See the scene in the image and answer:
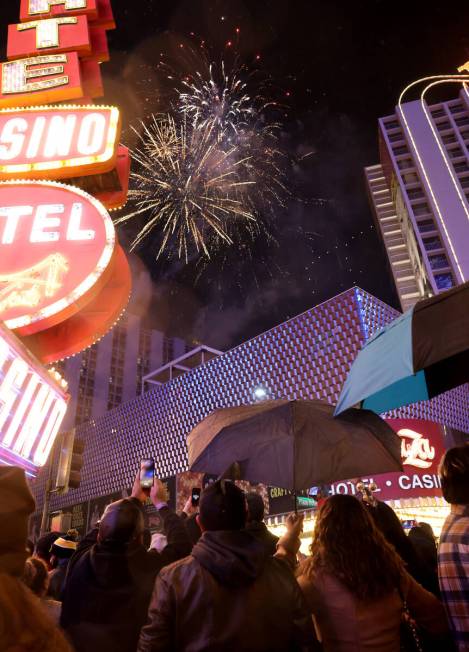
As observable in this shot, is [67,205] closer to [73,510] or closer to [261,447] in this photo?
[261,447]

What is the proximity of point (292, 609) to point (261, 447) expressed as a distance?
163cm

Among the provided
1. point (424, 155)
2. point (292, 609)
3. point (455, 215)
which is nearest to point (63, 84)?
point (292, 609)

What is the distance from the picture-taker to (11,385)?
626 cm

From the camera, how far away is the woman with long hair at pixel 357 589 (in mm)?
2193

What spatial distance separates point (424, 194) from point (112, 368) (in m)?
53.3

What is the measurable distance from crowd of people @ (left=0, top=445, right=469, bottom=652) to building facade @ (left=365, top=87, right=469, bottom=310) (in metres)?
47.1

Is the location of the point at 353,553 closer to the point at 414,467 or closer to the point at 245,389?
the point at 414,467

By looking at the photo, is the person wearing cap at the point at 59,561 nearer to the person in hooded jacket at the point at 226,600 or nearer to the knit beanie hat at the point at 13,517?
the person in hooded jacket at the point at 226,600

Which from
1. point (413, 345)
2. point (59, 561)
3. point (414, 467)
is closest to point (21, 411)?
point (59, 561)

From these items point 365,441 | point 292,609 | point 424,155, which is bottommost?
point 292,609

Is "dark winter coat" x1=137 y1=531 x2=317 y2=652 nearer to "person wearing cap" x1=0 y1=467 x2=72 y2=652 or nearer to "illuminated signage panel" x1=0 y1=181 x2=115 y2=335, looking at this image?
"person wearing cap" x1=0 y1=467 x2=72 y2=652

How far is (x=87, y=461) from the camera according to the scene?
60531 millimetres

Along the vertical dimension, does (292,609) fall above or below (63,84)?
below

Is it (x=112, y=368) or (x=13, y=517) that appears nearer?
(x=13, y=517)
